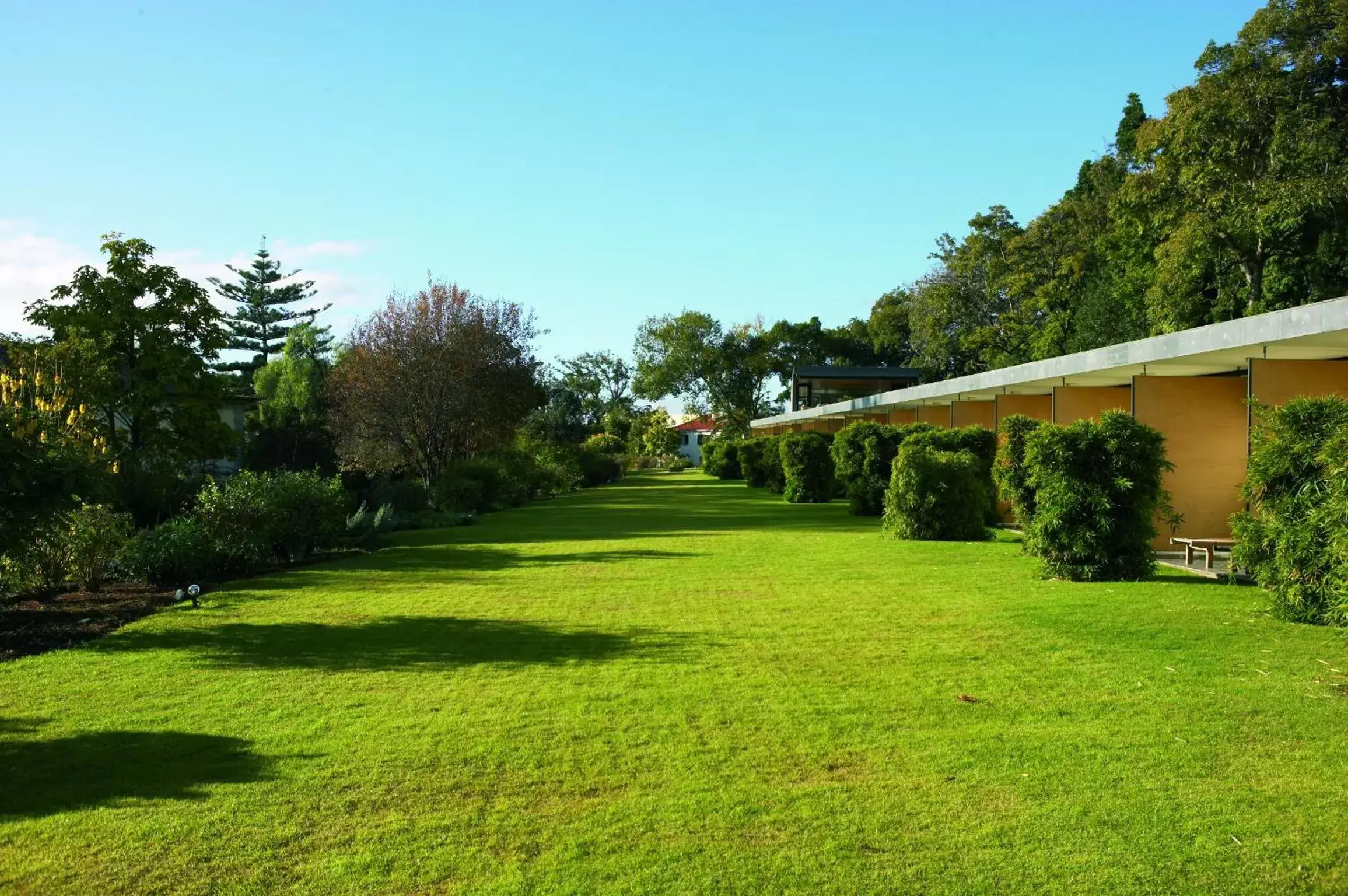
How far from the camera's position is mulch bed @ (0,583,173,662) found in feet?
29.7

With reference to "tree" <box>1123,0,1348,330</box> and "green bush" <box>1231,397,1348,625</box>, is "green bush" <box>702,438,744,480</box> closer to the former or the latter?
"tree" <box>1123,0,1348,330</box>

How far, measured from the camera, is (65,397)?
621 inches

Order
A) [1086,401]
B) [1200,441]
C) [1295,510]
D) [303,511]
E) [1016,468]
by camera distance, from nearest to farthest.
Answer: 1. [1295,510]
2. [1016,468]
3. [303,511]
4. [1200,441]
5. [1086,401]

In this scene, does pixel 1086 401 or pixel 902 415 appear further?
pixel 902 415

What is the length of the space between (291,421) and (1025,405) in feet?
81.7

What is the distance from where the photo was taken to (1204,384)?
50.4ft

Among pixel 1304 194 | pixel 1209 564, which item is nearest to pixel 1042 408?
pixel 1209 564

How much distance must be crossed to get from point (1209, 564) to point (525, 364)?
22176 millimetres

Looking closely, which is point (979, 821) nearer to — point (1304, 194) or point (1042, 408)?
point (1042, 408)

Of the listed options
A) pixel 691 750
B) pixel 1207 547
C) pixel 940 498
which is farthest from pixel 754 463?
pixel 691 750

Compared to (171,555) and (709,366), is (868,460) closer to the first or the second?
(171,555)

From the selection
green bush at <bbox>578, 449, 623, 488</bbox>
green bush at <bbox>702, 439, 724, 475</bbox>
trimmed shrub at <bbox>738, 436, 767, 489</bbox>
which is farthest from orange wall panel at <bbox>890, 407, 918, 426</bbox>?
green bush at <bbox>702, 439, 724, 475</bbox>

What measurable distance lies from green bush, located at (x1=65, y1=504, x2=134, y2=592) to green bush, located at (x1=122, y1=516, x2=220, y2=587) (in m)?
0.20

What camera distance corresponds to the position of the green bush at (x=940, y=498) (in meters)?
17.4
